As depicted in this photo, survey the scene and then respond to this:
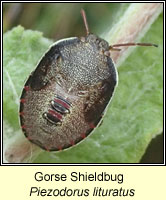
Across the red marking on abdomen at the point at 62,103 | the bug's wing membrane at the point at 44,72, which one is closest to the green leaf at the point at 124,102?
the bug's wing membrane at the point at 44,72

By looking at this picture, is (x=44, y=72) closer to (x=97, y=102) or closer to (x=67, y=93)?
(x=67, y=93)

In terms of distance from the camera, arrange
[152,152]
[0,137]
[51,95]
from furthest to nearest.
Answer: [152,152] < [0,137] < [51,95]

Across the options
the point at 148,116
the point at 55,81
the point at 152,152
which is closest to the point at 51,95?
the point at 55,81

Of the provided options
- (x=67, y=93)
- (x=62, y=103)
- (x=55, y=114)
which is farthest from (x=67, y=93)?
(x=55, y=114)

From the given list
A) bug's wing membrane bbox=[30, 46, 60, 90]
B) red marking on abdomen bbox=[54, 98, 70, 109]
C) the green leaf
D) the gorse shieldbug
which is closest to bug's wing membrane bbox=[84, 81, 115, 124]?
the gorse shieldbug

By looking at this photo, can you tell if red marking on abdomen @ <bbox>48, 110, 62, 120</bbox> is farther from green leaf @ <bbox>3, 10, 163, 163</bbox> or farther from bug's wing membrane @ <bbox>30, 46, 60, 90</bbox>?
green leaf @ <bbox>3, 10, 163, 163</bbox>

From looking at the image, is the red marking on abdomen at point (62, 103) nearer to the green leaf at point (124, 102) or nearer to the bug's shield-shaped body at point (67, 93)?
the bug's shield-shaped body at point (67, 93)

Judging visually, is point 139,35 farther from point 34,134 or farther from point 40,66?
point 34,134
